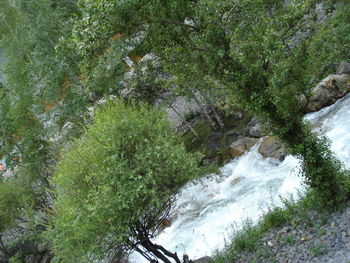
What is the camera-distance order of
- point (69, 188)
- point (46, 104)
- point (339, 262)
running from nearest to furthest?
point (339, 262), point (69, 188), point (46, 104)

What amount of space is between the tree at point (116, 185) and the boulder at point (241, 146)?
8.49m

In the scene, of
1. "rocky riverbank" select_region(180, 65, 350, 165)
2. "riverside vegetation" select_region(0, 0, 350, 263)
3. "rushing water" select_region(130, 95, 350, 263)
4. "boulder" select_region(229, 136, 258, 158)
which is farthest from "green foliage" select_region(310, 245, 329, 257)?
"boulder" select_region(229, 136, 258, 158)

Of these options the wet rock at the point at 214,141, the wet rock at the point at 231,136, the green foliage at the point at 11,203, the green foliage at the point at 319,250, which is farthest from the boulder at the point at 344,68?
the green foliage at the point at 11,203

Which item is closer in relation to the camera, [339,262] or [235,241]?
[339,262]

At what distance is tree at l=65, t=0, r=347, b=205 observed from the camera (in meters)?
7.96

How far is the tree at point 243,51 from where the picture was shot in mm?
7957

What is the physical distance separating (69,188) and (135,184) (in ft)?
7.21

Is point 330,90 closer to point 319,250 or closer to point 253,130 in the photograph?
point 253,130

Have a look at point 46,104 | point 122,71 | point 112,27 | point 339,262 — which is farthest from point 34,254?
point 339,262

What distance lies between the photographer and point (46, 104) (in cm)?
2200

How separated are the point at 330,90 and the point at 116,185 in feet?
40.9

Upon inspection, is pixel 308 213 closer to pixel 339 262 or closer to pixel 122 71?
pixel 339 262

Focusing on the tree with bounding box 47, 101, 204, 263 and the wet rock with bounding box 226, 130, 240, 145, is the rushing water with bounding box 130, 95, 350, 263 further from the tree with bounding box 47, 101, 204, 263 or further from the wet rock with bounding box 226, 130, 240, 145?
the wet rock with bounding box 226, 130, 240, 145

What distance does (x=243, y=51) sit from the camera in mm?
8273
